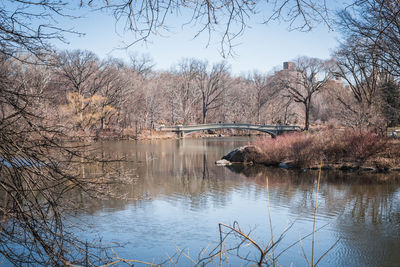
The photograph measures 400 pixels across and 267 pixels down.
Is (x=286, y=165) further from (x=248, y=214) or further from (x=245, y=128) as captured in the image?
(x=245, y=128)

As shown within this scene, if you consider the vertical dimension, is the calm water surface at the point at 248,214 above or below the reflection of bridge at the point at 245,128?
below

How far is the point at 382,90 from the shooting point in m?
27.1

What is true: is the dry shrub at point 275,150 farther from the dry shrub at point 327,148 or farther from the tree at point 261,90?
the tree at point 261,90

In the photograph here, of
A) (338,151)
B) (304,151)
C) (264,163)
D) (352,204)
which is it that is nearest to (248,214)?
(352,204)

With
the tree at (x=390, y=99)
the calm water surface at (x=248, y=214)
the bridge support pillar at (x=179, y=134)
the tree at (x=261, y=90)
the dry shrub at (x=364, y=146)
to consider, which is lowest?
the calm water surface at (x=248, y=214)

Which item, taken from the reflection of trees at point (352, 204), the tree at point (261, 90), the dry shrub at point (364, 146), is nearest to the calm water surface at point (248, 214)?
the reflection of trees at point (352, 204)

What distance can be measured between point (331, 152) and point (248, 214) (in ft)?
39.7

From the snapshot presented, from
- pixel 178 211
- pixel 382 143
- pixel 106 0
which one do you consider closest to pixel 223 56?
pixel 106 0

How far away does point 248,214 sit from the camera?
12.6 metres

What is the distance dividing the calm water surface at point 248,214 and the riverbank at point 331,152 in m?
1.88

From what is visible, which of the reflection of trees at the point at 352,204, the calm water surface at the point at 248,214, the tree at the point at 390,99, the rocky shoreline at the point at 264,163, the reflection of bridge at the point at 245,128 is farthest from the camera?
the reflection of bridge at the point at 245,128

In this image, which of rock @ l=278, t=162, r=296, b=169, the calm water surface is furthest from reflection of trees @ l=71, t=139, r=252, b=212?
rock @ l=278, t=162, r=296, b=169

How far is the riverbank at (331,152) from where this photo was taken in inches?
845

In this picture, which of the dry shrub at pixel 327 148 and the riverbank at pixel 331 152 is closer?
the riverbank at pixel 331 152
